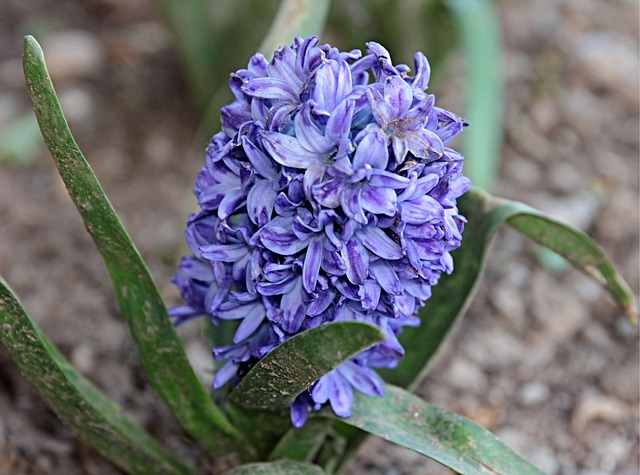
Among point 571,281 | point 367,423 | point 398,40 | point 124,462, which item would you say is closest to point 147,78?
point 398,40

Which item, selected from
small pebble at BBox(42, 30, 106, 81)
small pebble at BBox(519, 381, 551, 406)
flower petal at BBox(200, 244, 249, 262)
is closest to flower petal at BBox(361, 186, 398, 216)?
flower petal at BBox(200, 244, 249, 262)

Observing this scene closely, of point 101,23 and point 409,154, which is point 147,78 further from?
Answer: point 409,154

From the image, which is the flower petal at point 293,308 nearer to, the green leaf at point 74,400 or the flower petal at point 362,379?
the flower petal at point 362,379

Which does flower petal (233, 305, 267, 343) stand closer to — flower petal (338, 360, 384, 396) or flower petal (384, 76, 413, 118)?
flower petal (338, 360, 384, 396)

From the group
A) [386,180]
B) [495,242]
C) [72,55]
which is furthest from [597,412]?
[72,55]

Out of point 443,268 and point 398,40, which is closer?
point 443,268
